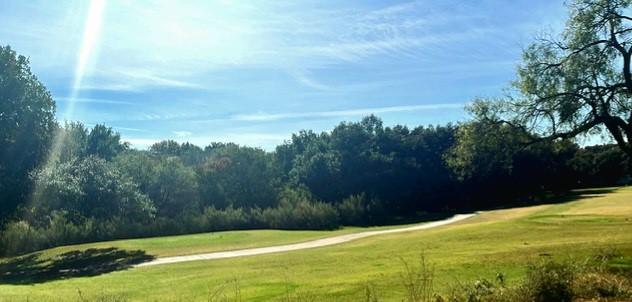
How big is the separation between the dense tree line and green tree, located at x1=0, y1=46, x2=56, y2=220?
60mm

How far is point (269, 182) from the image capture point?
57500 millimetres

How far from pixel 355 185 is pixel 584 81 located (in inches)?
1986

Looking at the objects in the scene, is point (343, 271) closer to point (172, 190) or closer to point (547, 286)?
point (547, 286)

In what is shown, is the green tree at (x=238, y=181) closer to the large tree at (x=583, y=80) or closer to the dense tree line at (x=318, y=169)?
the dense tree line at (x=318, y=169)

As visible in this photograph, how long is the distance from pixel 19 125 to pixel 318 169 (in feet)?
139

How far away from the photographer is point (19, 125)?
28.2 meters

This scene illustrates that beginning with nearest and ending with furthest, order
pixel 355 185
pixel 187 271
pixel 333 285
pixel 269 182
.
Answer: pixel 333 285 < pixel 187 271 < pixel 269 182 < pixel 355 185

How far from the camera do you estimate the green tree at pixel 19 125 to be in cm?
2772

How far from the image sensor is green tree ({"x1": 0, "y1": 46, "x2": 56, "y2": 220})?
27719 millimetres

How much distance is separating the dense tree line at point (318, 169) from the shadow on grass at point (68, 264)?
3.65 metres

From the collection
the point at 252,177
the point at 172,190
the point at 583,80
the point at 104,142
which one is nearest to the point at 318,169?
the point at 252,177

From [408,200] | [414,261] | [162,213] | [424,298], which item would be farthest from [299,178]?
[424,298]

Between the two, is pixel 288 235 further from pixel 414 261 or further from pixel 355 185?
pixel 355 185

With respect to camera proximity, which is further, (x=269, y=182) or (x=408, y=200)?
(x=408, y=200)
